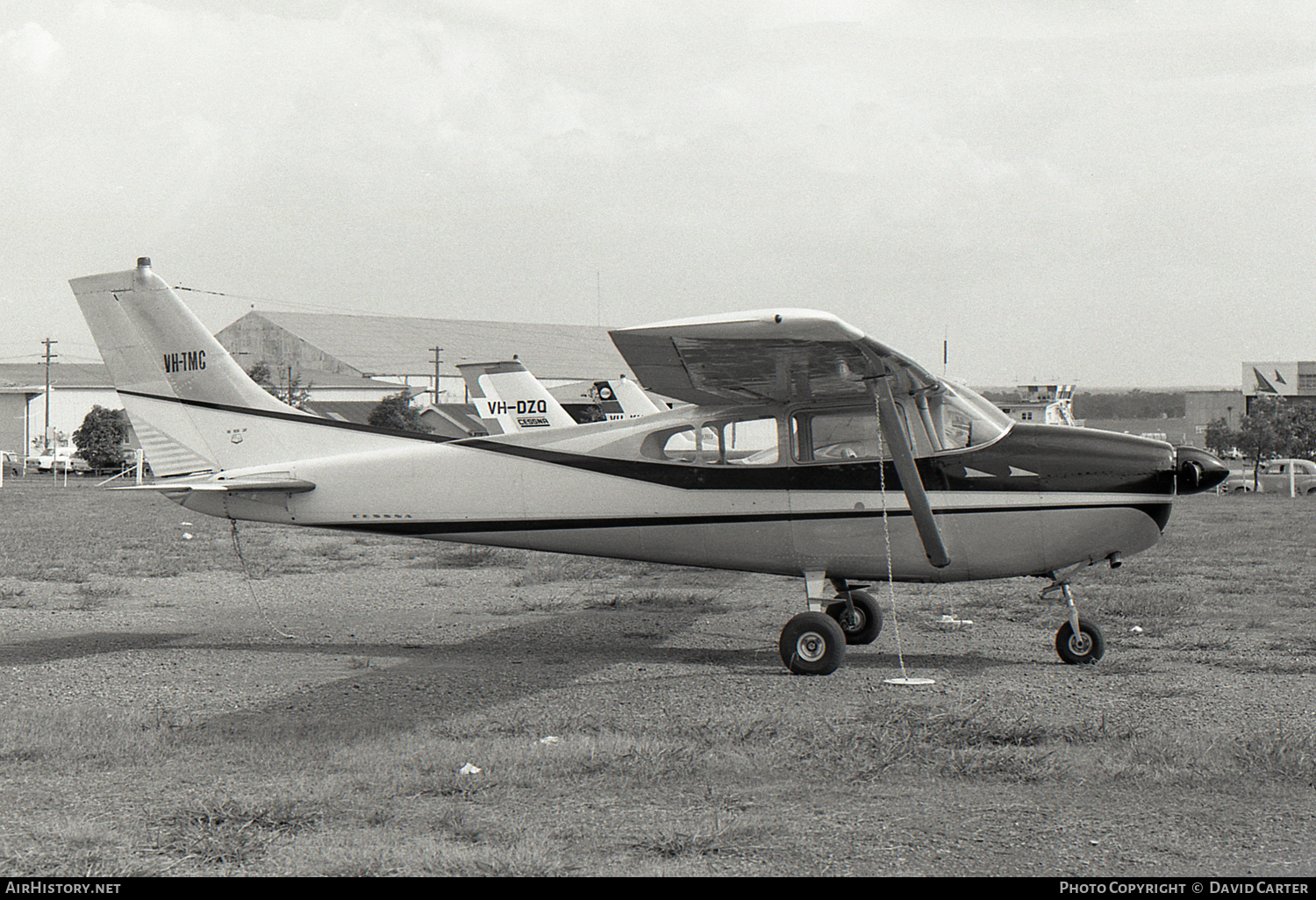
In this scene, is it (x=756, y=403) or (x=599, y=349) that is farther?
(x=599, y=349)

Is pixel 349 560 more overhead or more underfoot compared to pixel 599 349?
more underfoot

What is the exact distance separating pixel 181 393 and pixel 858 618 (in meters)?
6.07

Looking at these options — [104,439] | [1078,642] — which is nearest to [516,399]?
[1078,642]

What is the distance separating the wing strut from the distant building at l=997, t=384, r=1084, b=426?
2404 cm

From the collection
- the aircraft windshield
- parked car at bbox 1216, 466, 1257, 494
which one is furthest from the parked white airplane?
parked car at bbox 1216, 466, 1257, 494

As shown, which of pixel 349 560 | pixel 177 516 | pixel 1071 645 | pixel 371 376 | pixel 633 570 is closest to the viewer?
pixel 1071 645

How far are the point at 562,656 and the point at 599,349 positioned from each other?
100604mm

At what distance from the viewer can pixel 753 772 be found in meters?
5.69

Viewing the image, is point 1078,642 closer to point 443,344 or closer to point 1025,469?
point 1025,469

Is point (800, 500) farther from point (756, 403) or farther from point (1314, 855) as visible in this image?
point (1314, 855)

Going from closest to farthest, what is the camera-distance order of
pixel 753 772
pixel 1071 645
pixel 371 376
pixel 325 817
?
pixel 325 817 → pixel 753 772 → pixel 1071 645 → pixel 371 376

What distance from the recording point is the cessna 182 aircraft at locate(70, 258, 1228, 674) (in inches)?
342

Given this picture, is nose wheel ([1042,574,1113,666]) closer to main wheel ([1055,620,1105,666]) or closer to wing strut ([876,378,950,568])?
main wheel ([1055,620,1105,666])
